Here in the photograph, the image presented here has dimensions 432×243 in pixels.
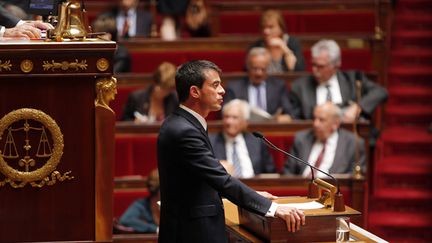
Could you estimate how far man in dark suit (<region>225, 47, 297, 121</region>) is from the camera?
515cm

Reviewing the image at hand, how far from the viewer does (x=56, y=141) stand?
103 inches

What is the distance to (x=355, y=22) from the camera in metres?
6.19

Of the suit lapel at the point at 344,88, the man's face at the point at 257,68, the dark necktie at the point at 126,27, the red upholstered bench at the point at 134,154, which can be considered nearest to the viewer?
the red upholstered bench at the point at 134,154

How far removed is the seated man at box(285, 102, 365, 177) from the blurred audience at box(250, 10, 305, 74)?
2.94 ft

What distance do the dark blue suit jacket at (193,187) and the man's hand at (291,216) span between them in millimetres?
38

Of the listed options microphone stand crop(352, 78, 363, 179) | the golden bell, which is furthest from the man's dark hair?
microphone stand crop(352, 78, 363, 179)

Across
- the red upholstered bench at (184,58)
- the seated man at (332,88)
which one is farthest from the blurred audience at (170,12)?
the seated man at (332,88)

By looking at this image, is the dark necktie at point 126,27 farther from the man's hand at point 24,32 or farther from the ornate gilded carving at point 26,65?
the ornate gilded carving at point 26,65

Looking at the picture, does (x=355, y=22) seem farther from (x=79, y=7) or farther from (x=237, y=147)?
(x=79, y=7)

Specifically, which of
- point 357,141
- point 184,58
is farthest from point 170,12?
point 357,141

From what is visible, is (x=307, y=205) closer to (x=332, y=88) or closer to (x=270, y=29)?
(x=332, y=88)

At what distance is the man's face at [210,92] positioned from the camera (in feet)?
8.73

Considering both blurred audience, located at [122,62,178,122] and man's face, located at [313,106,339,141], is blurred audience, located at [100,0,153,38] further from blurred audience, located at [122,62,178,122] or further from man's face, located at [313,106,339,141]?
man's face, located at [313,106,339,141]

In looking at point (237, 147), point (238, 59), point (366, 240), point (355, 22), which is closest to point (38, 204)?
point (366, 240)
